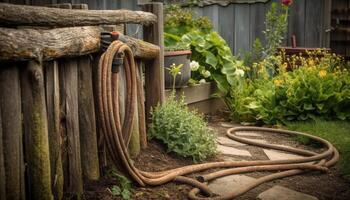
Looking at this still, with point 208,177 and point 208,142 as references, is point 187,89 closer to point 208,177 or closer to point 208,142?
point 208,142

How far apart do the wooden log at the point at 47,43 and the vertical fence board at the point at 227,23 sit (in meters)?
4.46

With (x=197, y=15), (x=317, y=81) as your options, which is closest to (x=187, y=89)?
(x=317, y=81)

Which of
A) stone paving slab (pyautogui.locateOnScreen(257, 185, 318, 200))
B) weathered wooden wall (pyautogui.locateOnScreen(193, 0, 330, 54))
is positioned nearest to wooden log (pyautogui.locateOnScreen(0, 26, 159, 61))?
stone paving slab (pyautogui.locateOnScreen(257, 185, 318, 200))

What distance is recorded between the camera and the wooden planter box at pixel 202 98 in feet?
16.6

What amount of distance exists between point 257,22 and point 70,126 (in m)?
5.46

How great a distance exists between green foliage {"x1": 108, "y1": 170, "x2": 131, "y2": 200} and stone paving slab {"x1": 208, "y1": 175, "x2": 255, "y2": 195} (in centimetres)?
57

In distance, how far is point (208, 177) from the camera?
300 cm

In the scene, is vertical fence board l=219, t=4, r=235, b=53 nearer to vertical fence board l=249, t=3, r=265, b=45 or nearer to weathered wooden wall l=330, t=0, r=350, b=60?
vertical fence board l=249, t=3, r=265, b=45

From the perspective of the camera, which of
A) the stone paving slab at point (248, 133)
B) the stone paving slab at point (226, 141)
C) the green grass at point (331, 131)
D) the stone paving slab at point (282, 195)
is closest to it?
the stone paving slab at point (282, 195)

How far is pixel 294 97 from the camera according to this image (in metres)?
4.97

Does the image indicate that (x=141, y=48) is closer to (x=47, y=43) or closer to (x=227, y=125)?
(x=47, y=43)

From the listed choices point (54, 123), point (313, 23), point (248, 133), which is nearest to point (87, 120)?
point (54, 123)

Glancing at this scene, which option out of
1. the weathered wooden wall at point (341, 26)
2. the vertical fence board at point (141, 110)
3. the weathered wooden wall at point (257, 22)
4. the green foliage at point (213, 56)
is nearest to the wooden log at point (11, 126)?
the vertical fence board at point (141, 110)

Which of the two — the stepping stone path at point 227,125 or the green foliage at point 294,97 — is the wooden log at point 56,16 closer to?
the stepping stone path at point 227,125
